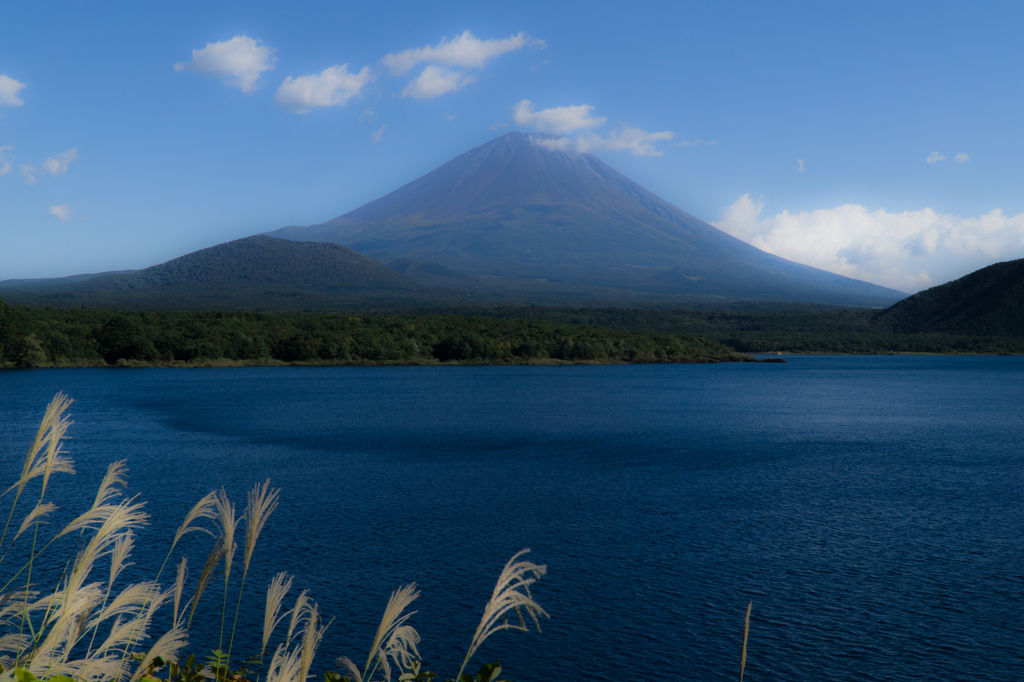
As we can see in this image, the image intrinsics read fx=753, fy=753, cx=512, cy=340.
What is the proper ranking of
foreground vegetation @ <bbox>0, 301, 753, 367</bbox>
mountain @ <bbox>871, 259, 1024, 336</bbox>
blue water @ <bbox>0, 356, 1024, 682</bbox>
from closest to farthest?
blue water @ <bbox>0, 356, 1024, 682</bbox>
foreground vegetation @ <bbox>0, 301, 753, 367</bbox>
mountain @ <bbox>871, 259, 1024, 336</bbox>

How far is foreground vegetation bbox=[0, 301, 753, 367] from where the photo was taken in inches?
3361

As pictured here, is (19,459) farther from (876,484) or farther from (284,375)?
(284,375)

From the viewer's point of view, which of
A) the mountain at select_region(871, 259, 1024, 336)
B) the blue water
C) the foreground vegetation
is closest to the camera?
the blue water

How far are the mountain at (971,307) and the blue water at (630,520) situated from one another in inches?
4955

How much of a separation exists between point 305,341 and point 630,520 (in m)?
83.6

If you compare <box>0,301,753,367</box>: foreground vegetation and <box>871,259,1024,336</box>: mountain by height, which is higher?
<box>871,259,1024,336</box>: mountain

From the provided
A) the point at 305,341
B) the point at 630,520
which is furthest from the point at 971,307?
the point at 630,520

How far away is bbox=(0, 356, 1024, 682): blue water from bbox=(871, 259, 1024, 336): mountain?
12585cm

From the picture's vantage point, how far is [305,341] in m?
98.3

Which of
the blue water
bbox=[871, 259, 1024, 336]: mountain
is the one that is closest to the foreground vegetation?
the blue water

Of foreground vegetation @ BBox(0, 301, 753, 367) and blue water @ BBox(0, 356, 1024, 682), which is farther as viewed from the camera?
foreground vegetation @ BBox(0, 301, 753, 367)

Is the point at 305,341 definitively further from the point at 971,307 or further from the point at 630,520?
the point at 971,307

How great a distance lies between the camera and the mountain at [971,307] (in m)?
158

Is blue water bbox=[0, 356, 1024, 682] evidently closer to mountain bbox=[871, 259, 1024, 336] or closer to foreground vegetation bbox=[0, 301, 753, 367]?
foreground vegetation bbox=[0, 301, 753, 367]
